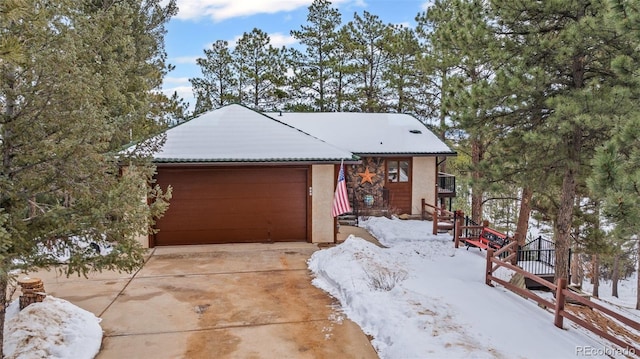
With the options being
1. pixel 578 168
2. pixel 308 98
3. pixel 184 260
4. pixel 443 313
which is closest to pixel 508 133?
pixel 578 168

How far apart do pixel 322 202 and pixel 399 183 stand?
686cm

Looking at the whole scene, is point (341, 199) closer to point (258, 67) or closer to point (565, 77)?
point (565, 77)

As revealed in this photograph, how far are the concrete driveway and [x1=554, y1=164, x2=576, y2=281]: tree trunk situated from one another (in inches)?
270

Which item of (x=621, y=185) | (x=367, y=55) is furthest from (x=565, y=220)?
(x=367, y=55)

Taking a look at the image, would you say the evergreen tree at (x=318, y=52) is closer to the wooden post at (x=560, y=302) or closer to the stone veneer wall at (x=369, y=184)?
the stone veneer wall at (x=369, y=184)

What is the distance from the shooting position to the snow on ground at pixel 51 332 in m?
5.27

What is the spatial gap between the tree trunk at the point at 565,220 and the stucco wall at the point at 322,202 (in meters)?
6.33

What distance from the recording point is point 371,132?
19.6 metres

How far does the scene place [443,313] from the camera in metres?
6.89

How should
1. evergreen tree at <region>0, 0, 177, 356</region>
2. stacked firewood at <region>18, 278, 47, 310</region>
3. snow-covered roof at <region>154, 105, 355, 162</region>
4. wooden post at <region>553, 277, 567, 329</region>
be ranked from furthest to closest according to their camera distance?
snow-covered roof at <region>154, 105, 355, 162</region> → wooden post at <region>553, 277, 567, 329</region> → stacked firewood at <region>18, 278, 47, 310</region> → evergreen tree at <region>0, 0, 177, 356</region>

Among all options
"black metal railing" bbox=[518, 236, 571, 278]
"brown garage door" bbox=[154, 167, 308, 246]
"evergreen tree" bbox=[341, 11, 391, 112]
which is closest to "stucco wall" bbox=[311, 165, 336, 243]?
"brown garage door" bbox=[154, 167, 308, 246]

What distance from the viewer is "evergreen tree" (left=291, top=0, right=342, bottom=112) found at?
87.9 ft

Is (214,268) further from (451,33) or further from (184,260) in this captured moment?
(451,33)

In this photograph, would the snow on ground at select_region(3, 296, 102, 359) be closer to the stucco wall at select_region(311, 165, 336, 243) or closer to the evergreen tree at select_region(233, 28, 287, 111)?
the stucco wall at select_region(311, 165, 336, 243)
